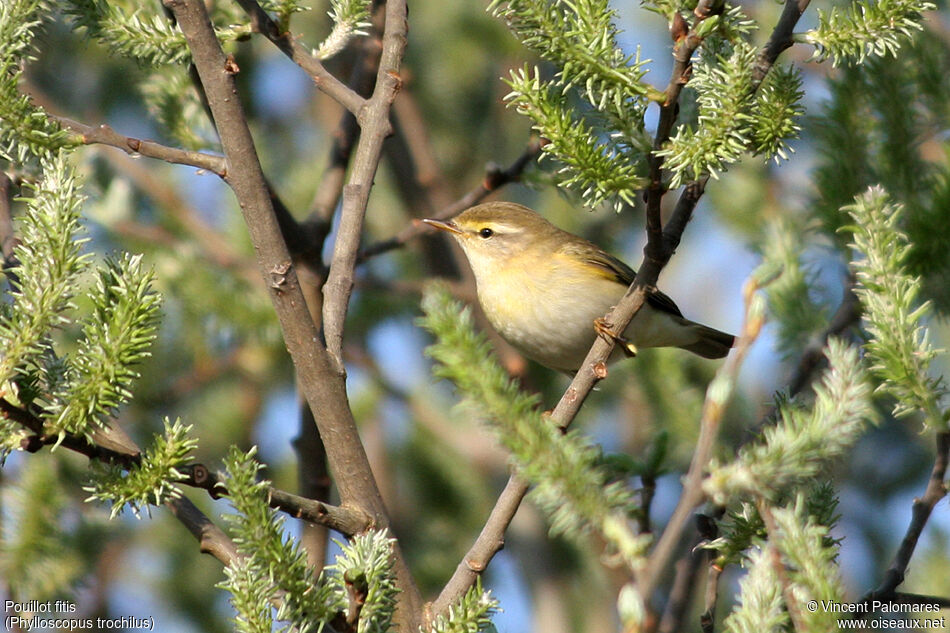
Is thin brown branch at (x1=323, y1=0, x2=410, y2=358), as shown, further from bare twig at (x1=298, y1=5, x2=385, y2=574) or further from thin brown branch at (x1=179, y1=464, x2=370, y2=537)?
bare twig at (x1=298, y1=5, x2=385, y2=574)

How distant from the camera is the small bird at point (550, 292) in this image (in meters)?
3.78

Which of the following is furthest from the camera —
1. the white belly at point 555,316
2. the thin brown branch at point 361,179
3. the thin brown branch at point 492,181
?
the white belly at point 555,316

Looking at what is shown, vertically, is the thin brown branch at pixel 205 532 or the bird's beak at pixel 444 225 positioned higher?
the bird's beak at pixel 444 225

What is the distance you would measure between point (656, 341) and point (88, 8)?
105 inches

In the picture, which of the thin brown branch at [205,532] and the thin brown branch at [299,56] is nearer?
the thin brown branch at [205,532]

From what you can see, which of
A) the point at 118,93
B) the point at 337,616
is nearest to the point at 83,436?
the point at 337,616

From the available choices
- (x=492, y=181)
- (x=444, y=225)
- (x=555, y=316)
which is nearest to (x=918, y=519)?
(x=492, y=181)

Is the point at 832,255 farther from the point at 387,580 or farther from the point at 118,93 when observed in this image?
the point at 118,93

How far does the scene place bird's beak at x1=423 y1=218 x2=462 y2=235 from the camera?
377 cm

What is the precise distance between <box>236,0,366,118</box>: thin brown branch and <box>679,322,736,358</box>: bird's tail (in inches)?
92.5

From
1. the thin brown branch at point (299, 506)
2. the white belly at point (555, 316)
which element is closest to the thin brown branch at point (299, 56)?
the thin brown branch at point (299, 506)

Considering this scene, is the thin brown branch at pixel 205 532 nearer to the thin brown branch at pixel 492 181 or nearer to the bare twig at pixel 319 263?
the bare twig at pixel 319 263

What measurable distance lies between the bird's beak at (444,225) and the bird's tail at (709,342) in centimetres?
111

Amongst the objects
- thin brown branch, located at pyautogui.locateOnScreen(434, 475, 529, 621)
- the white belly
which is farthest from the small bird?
thin brown branch, located at pyautogui.locateOnScreen(434, 475, 529, 621)
